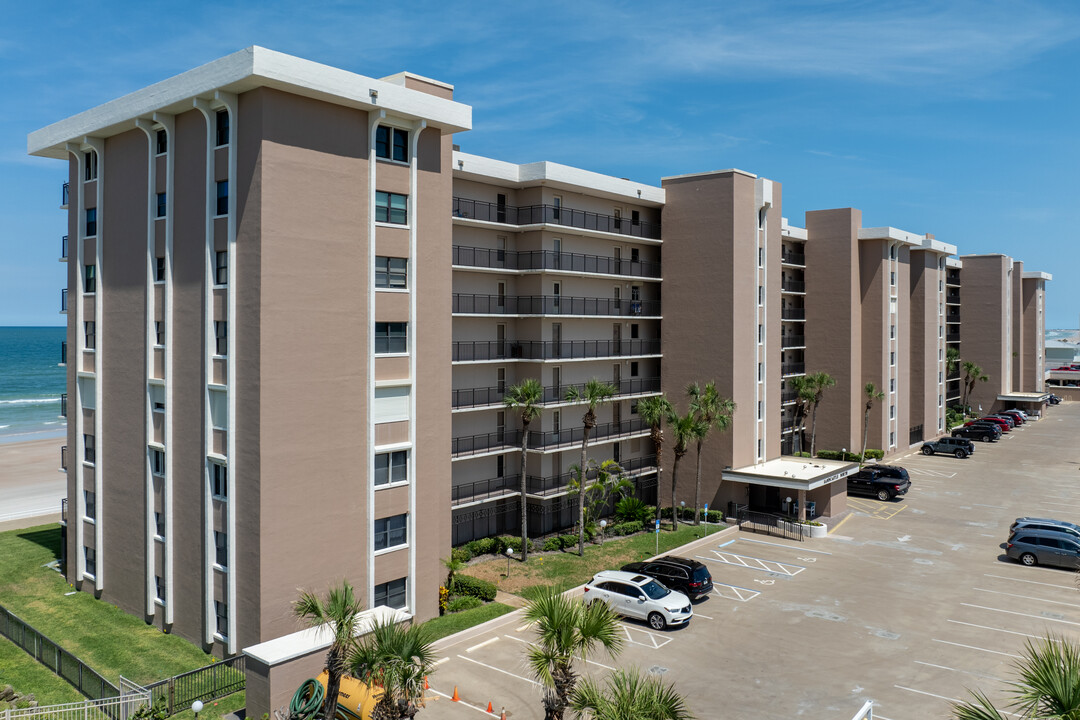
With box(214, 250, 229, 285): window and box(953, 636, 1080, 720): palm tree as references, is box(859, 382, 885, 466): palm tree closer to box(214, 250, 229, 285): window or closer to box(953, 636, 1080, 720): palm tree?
box(953, 636, 1080, 720): palm tree

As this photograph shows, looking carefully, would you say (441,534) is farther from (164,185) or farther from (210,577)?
(164,185)

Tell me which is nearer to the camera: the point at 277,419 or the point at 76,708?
the point at 76,708

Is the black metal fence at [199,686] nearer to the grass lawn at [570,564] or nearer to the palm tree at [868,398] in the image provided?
the grass lawn at [570,564]

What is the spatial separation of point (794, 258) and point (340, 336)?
46365mm

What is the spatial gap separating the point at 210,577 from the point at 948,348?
8547 cm

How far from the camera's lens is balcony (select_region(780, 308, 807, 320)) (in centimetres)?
6216

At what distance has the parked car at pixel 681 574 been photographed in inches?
1196

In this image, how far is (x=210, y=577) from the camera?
25.2m

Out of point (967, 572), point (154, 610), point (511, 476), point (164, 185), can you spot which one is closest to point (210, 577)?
point (154, 610)

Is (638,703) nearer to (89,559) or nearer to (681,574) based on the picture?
(681,574)

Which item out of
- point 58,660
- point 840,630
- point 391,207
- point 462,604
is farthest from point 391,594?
point 840,630

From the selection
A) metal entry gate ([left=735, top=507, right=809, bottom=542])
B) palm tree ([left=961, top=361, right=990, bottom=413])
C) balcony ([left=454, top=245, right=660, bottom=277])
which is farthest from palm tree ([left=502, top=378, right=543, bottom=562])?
palm tree ([left=961, top=361, right=990, bottom=413])

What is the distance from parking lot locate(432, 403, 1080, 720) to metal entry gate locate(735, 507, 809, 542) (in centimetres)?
106

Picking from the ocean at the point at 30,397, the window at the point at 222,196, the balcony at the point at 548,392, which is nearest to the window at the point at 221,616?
the balcony at the point at 548,392
